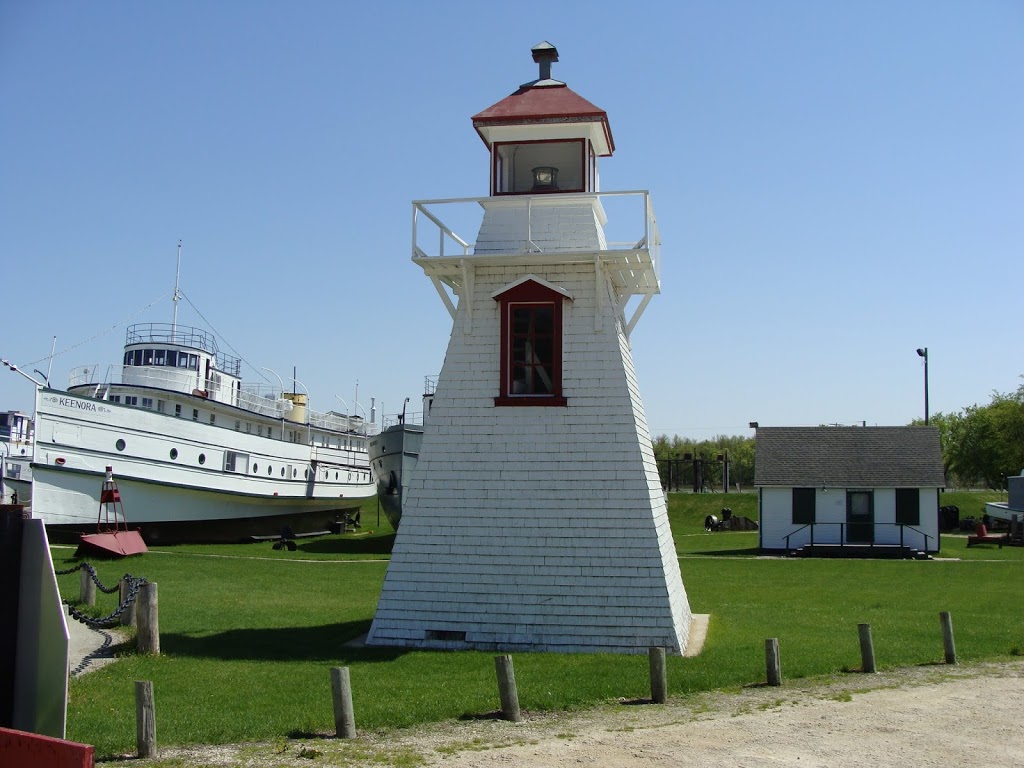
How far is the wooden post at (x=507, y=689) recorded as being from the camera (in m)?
10.9

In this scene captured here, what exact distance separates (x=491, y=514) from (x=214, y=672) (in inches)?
186

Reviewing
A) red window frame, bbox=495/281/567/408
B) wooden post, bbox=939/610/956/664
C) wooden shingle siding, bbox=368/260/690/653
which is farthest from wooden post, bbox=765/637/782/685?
red window frame, bbox=495/281/567/408

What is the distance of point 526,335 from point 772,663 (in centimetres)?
639

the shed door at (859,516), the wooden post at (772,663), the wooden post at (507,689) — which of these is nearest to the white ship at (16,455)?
the wooden post at (507,689)

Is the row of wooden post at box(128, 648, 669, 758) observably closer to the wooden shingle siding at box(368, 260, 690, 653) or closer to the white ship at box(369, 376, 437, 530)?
the wooden shingle siding at box(368, 260, 690, 653)

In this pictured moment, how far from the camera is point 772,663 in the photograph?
12742 mm

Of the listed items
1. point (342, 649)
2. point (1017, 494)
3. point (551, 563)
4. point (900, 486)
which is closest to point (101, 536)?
point (342, 649)

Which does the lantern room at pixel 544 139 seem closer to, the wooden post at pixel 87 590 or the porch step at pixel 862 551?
the wooden post at pixel 87 590

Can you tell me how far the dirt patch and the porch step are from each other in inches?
915

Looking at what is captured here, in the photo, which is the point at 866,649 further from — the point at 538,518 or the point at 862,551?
the point at 862,551

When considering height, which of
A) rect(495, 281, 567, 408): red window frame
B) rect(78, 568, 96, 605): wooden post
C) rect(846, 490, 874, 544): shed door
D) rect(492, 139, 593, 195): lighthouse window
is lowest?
rect(78, 568, 96, 605): wooden post

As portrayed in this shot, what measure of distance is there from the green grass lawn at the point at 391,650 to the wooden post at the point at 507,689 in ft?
1.61

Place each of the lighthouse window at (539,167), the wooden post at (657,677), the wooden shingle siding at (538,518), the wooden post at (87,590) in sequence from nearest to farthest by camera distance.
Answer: the wooden post at (657,677) → the wooden shingle siding at (538,518) → the lighthouse window at (539,167) → the wooden post at (87,590)

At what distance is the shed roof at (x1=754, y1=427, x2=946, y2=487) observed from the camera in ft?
119
